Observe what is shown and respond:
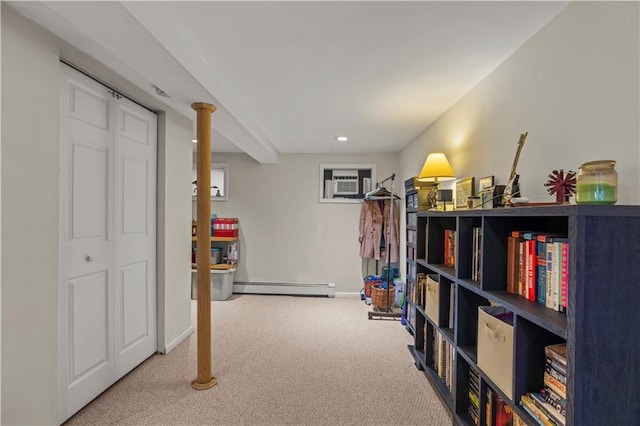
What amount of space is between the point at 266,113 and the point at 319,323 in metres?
2.43

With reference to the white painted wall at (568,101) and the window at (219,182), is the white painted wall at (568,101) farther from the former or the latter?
the window at (219,182)

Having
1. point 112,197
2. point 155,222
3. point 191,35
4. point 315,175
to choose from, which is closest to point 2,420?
point 112,197

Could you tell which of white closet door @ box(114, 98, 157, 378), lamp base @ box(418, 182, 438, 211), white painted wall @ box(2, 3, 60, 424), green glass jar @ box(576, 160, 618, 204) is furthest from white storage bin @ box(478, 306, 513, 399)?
white closet door @ box(114, 98, 157, 378)

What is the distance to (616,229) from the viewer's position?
1.00 m

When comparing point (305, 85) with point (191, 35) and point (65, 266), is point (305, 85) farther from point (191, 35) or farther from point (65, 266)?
point (65, 266)

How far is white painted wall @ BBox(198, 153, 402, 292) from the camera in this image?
5141mm

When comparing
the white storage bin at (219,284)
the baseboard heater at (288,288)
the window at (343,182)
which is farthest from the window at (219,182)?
the window at (343,182)

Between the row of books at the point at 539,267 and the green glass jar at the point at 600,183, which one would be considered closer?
the green glass jar at the point at 600,183

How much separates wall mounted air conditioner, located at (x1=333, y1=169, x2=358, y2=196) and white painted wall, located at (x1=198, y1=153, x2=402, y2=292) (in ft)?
0.67

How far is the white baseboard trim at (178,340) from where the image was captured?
2842 millimetres

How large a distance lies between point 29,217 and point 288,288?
151 inches

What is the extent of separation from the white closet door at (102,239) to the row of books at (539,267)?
2461mm

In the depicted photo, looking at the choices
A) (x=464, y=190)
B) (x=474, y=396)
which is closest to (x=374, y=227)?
(x=464, y=190)

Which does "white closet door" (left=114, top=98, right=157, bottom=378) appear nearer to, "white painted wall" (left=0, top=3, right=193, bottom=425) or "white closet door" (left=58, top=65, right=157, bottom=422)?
"white closet door" (left=58, top=65, right=157, bottom=422)
